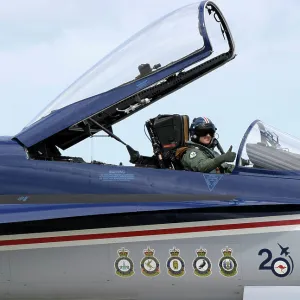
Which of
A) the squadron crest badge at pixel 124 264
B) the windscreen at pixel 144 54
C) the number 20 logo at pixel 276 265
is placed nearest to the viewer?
the number 20 logo at pixel 276 265

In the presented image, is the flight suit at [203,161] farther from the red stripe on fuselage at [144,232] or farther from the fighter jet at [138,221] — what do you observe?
the red stripe on fuselage at [144,232]

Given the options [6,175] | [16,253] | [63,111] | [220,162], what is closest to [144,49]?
[63,111]

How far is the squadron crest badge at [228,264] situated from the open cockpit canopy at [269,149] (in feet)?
3.01

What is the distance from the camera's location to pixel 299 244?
560cm

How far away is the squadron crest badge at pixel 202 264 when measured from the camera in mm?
5734

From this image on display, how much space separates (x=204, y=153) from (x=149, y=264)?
56.3 inches

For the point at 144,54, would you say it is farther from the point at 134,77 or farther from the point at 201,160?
the point at 201,160

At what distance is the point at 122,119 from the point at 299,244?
2.51m

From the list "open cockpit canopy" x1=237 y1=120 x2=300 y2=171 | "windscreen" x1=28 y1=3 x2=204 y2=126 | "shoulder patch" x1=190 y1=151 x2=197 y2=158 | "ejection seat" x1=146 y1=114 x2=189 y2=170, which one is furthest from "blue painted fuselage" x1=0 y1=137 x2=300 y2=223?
"windscreen" x1=28 y1=3 x2=204 y2=126

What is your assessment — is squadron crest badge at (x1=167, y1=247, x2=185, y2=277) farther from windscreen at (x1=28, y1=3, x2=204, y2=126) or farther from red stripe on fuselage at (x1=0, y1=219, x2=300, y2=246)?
windscreen at (x1=28, y1=3, x2=204, y2=126)

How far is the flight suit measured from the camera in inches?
239

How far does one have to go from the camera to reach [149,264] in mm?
5820

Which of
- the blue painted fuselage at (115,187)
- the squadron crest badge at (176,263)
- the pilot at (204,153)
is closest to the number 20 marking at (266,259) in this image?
the blue painted fuselage at (115,187)

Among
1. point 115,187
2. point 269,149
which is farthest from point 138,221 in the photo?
point 269,149
